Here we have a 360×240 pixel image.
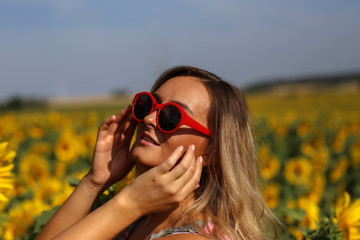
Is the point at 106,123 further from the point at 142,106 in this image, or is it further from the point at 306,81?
the point at 306,81

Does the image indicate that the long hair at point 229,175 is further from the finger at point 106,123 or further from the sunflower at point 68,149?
the sunflower at point 68,149

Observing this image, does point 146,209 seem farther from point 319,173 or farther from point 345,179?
point 345,179

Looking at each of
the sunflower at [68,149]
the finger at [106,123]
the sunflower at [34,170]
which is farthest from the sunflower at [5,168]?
the sunflower at [68,149]

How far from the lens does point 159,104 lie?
185 cm

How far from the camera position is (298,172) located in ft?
20.4

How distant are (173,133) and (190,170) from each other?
0.21 m

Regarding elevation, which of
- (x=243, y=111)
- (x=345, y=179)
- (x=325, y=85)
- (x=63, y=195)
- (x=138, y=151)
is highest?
(x=243, y=111)

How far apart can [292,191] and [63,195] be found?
395cm

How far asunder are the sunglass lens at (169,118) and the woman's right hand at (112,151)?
0.33 m

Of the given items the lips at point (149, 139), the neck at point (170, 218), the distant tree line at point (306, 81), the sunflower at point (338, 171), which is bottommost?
the distant tree line at point (306, 81)

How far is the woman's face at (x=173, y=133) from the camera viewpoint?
182 cm

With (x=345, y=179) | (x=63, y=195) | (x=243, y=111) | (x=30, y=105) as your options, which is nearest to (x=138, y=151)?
(x=243, y=111)

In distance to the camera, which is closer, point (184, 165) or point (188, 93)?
point (184, 165)

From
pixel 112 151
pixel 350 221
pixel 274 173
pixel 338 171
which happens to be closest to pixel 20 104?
pixel 338 171
